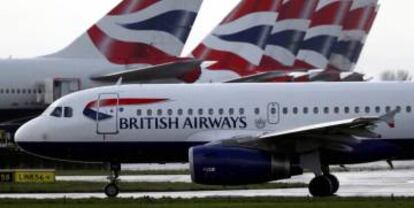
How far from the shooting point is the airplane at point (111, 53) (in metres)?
55.8

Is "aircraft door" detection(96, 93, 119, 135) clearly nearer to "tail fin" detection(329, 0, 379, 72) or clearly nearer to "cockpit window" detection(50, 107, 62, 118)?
"cockpit window" detection(50, 107, 62, 118)

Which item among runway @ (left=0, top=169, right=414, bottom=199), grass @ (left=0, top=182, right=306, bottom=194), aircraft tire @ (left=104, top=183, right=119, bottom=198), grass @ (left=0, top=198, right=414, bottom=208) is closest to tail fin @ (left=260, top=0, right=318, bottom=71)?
runway @ (left=0, top=169, right=414, bottom=199)

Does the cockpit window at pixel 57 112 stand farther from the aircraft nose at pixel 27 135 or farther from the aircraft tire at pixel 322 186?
the aircraft tire at pixel 322 186

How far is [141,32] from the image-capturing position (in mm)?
55781

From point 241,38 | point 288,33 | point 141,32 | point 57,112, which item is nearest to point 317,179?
point 57,112

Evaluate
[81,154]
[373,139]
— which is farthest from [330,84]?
[81,154]

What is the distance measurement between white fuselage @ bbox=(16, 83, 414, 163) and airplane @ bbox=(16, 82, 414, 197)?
3cm

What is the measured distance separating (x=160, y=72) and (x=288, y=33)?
63.6 feet

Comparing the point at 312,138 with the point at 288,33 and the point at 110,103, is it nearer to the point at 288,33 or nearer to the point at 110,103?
the point at 110,103

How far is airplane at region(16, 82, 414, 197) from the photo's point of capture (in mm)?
32312

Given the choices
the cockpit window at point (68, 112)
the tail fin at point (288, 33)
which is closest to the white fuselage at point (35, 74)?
the tail fin at point (288, 33)

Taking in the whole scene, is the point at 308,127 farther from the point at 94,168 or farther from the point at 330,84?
the point at 94,168

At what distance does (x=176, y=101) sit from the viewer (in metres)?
33.8

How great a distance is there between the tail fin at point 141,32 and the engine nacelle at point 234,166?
23833mm
